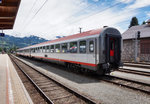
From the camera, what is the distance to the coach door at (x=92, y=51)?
8.38 m

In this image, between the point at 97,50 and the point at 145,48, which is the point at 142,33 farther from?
the point at 97,50

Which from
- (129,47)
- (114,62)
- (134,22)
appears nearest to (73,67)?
(114,62)

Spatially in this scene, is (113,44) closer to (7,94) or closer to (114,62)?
(114,62)

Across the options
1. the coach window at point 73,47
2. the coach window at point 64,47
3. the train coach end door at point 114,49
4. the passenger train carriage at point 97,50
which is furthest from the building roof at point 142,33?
the coach window at point 73,47

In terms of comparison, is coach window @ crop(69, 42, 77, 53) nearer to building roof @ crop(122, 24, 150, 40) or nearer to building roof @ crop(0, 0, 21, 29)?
building roof @ crop(0, 0, 21, 29)

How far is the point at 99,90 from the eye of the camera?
21.6 ft

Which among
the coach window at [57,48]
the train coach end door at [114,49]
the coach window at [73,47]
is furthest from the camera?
the coach window at [57,48]

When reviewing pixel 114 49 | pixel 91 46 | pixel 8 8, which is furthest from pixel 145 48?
pixel 8 8

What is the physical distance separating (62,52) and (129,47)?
15731 mm

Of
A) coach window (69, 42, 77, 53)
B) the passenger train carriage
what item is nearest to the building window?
the passenger train carriage

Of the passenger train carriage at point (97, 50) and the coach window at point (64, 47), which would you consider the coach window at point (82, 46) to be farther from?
the coach window at point (64, 47)

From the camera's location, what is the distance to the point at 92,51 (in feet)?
28.2

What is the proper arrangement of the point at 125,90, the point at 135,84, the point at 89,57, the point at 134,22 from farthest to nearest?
the point at 134,22 → the point at 89,57 → the point at 135,84 → the point at 125,90

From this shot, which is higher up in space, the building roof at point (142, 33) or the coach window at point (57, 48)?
the building roof at point (142, 33)
